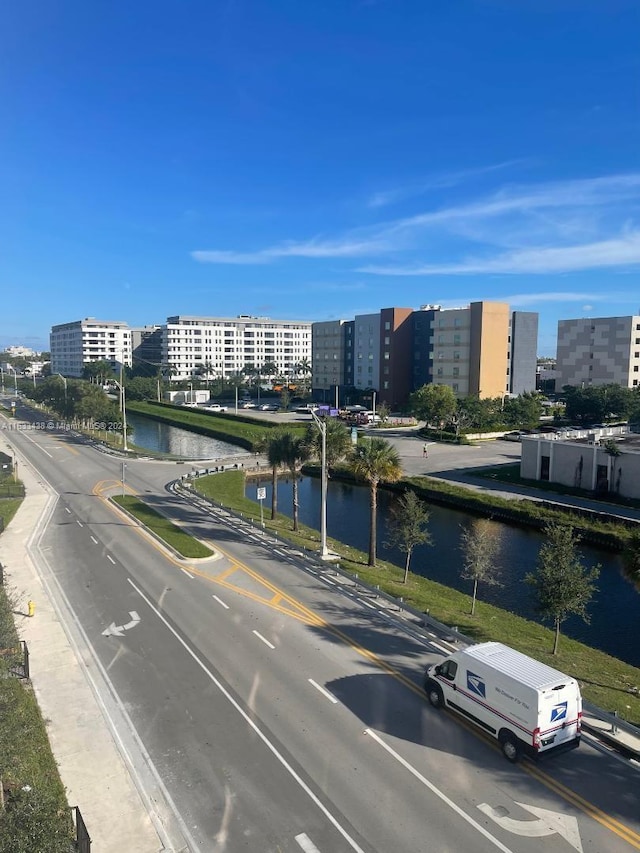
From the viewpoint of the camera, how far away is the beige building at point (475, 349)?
336 ft

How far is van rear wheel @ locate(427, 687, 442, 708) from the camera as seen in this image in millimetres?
16953

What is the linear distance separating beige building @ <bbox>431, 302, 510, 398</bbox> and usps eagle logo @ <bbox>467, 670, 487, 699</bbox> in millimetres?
88600

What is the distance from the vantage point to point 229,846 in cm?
1209

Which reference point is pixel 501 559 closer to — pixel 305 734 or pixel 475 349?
pixel 305 734

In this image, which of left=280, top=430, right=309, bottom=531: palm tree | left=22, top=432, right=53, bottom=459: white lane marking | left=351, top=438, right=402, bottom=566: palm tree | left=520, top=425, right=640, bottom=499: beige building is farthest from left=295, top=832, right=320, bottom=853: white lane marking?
left=22, top=432, right=53, bottom=459: white lane marking

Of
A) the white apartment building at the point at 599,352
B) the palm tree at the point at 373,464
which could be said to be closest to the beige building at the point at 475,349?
the white apartment building at the point at 599,352

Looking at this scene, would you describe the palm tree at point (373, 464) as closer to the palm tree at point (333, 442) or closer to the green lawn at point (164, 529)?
the palm tree at point (333, 442)

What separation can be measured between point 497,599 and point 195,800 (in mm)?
20111

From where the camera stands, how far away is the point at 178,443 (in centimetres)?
8512

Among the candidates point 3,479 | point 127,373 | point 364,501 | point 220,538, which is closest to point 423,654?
point 220,538

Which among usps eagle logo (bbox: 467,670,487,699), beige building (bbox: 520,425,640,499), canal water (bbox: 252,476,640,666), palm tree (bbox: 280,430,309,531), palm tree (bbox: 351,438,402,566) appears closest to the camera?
usps eagle logo (bbox: 467,670,487,699)

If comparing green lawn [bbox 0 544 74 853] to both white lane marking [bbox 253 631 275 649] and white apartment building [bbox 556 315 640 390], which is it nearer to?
white lane marking [bbox 253 631 275 649]

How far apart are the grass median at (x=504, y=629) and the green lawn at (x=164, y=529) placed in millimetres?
5085

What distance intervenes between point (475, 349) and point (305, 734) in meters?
94.0
